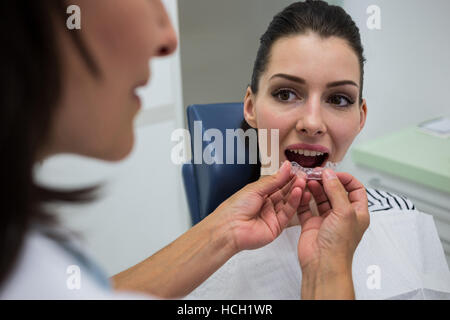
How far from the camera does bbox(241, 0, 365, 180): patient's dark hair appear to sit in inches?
28.8

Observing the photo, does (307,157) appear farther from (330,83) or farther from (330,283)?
(330,283)

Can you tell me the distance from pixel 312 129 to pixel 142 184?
0.54 m

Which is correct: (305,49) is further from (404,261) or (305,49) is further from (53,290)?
(53,290)

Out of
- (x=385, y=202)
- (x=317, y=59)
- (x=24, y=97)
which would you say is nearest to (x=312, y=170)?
(x=317, y=59)

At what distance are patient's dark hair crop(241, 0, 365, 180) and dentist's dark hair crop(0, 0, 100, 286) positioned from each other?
479mm

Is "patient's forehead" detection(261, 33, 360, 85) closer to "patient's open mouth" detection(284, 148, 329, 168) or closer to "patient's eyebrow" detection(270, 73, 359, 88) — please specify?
"patient's eyebrow" detection(270, 73, 359, 88)

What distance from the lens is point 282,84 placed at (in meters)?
0.74

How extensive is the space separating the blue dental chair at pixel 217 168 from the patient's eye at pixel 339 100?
230 millimetres

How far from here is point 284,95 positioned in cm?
75

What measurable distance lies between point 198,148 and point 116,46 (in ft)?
1.77

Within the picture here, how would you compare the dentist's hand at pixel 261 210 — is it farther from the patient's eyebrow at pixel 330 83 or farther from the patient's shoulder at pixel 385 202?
the patient's shoulder at pixel 385 202

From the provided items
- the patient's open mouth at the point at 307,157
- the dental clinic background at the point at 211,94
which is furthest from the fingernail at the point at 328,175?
the dental clinic background at the point at 211,94

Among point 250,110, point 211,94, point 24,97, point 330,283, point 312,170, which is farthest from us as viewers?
point 211,94

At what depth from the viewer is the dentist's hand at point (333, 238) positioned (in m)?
0.56
